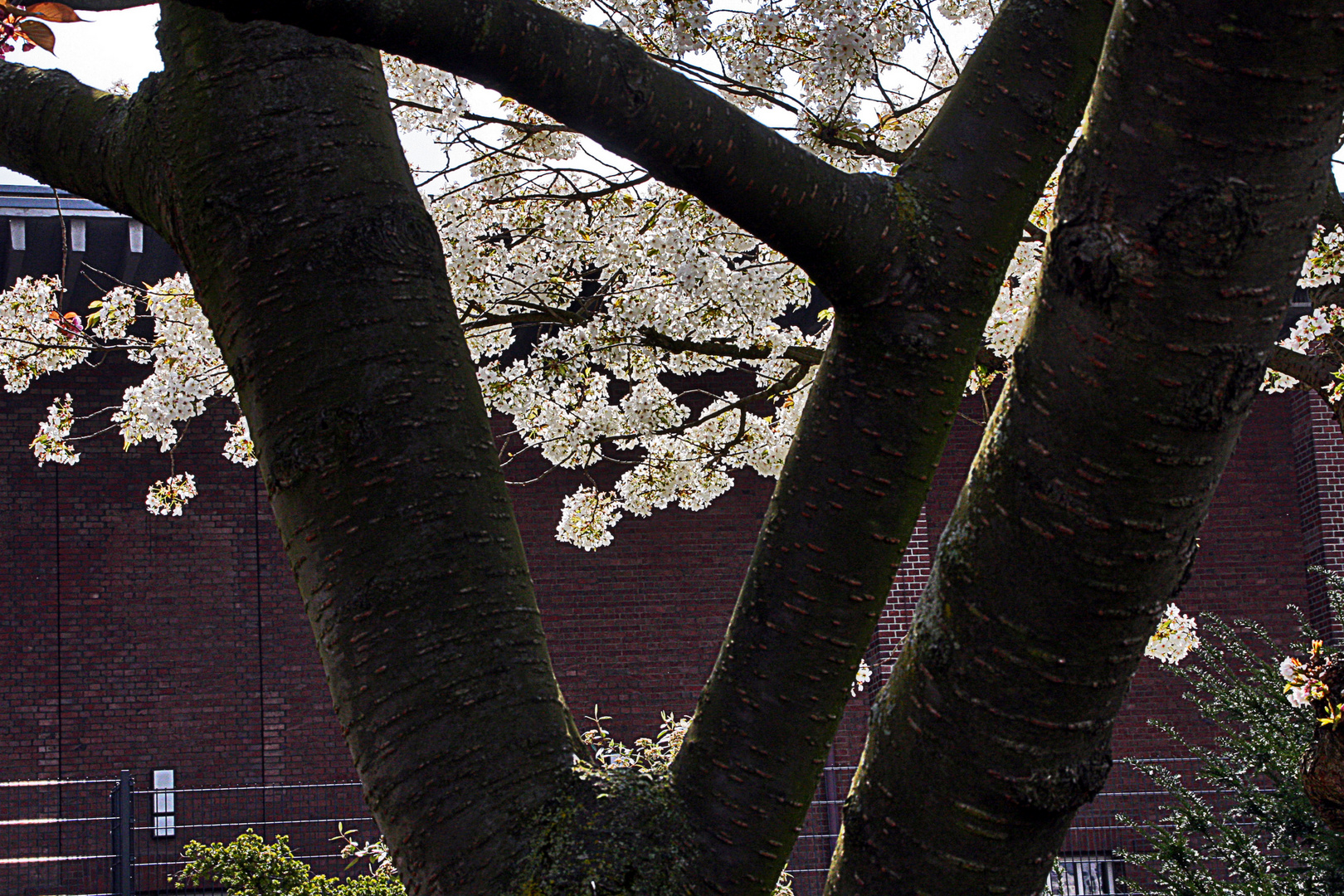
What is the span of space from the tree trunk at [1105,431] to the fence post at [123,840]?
9519 millimetres

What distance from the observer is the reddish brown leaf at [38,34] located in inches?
62.1

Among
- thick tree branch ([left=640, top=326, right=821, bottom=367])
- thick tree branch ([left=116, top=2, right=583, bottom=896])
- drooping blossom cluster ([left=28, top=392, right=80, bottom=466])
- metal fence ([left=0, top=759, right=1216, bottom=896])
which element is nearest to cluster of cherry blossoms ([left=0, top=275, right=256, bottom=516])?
drooping blossom cluster ([left=28, top=392, right=80, bottom=466])

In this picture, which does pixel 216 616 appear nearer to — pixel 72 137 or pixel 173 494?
pixel 173 494

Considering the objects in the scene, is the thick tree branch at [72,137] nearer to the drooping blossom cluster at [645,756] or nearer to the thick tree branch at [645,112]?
the thick tree branch at [645,112]

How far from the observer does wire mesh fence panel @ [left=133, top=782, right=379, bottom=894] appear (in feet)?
35.7

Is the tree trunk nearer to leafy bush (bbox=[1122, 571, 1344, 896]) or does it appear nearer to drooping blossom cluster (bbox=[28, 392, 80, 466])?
leafy bush (bbox=[1122, 571, 1344, 896])

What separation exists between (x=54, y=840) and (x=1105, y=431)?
1184cm

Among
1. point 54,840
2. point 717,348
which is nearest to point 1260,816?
point 717,348

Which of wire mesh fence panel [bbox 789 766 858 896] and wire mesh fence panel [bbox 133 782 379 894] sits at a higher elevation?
wire mesh fence panel [bbox 133 782 379 894]

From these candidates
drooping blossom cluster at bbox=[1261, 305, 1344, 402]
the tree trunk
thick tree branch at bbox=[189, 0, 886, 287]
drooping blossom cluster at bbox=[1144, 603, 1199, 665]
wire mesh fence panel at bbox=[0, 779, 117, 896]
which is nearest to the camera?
the tree trunk

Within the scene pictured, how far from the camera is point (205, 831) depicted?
1110 cm

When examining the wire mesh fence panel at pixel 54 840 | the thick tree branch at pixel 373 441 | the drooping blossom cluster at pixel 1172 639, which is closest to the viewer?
the thick tree branch at pixel 373 441

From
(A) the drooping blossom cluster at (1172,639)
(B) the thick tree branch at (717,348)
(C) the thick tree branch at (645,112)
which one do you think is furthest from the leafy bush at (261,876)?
(C) the thick tree branch at (645,112)

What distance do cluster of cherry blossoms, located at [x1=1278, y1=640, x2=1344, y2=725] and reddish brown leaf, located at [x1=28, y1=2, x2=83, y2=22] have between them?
3.66 m
